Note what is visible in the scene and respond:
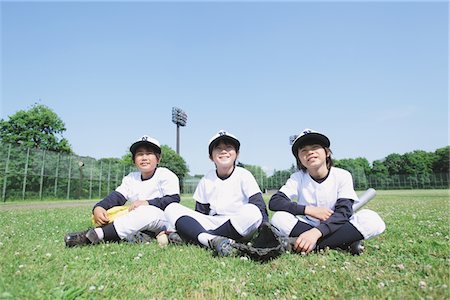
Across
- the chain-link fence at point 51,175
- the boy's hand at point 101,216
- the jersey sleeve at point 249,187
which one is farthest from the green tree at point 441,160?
the boy's hand at point 101,216

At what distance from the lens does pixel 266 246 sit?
12.2ft

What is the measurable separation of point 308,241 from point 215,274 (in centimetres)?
131

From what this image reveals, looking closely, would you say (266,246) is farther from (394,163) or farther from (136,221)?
(394,163)

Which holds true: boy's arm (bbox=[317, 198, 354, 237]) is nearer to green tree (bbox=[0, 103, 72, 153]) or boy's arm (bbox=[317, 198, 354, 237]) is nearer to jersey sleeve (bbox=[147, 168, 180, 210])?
jersey sleeve (bbox=[147, 168, 180, 210])

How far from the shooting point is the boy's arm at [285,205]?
4.20 m

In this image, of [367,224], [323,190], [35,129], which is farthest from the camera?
[35,129]

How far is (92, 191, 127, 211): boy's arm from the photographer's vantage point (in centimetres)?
512

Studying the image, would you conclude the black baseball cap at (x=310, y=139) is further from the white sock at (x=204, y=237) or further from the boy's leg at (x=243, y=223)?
the white sock at (x=204, y=237)

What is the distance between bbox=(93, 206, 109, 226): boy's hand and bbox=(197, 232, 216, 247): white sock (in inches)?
59.3

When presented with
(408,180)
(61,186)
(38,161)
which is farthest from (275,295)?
(408,180)

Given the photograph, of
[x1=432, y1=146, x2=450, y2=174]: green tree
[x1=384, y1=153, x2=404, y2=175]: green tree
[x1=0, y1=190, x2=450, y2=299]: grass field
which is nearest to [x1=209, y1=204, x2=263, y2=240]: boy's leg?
[x1=0, y1=190, x2=450, y2=299]: grass field

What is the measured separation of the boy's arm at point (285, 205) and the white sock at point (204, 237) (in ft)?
3.15

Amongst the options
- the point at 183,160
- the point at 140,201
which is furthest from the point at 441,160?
the point at 140,201

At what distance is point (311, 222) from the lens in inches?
173
